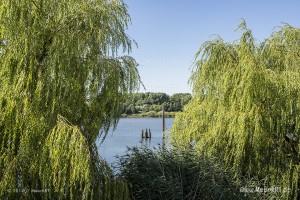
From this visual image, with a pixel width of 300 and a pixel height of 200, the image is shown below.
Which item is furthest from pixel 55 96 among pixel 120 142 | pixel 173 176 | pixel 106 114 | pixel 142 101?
pixel 120 142

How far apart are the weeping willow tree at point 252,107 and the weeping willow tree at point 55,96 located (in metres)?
3.17

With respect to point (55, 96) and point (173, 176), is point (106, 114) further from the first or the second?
point (173, 176)

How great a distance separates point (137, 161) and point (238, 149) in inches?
85.2

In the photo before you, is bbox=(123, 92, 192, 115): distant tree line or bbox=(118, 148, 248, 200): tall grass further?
bbox=(118, 148, 248, 200): tall grass

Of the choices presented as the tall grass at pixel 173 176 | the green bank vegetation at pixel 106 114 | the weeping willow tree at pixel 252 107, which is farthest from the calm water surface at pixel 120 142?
the weeping willow tree at pixel 252 107

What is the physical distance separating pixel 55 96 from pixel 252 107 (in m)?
4.35

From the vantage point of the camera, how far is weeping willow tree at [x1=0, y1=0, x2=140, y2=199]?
632 centimetres

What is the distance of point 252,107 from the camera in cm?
916

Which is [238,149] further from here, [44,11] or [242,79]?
[44,11]

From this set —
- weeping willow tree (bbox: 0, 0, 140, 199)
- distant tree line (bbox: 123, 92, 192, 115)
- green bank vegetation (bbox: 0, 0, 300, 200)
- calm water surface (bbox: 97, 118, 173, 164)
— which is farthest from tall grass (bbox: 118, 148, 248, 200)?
weeping willow tree (bbox: 0, 0, 140, 199)

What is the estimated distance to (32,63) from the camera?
6.57m

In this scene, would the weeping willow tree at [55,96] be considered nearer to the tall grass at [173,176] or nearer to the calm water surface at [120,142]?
the calm water surface at [120,142]

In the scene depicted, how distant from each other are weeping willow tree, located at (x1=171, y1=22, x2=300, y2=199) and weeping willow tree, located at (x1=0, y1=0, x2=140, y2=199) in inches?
125

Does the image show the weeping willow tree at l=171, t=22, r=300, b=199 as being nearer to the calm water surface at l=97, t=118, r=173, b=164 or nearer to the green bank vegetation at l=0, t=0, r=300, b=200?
the green bank vegetation at l=0, t=0, r=300, b=200
